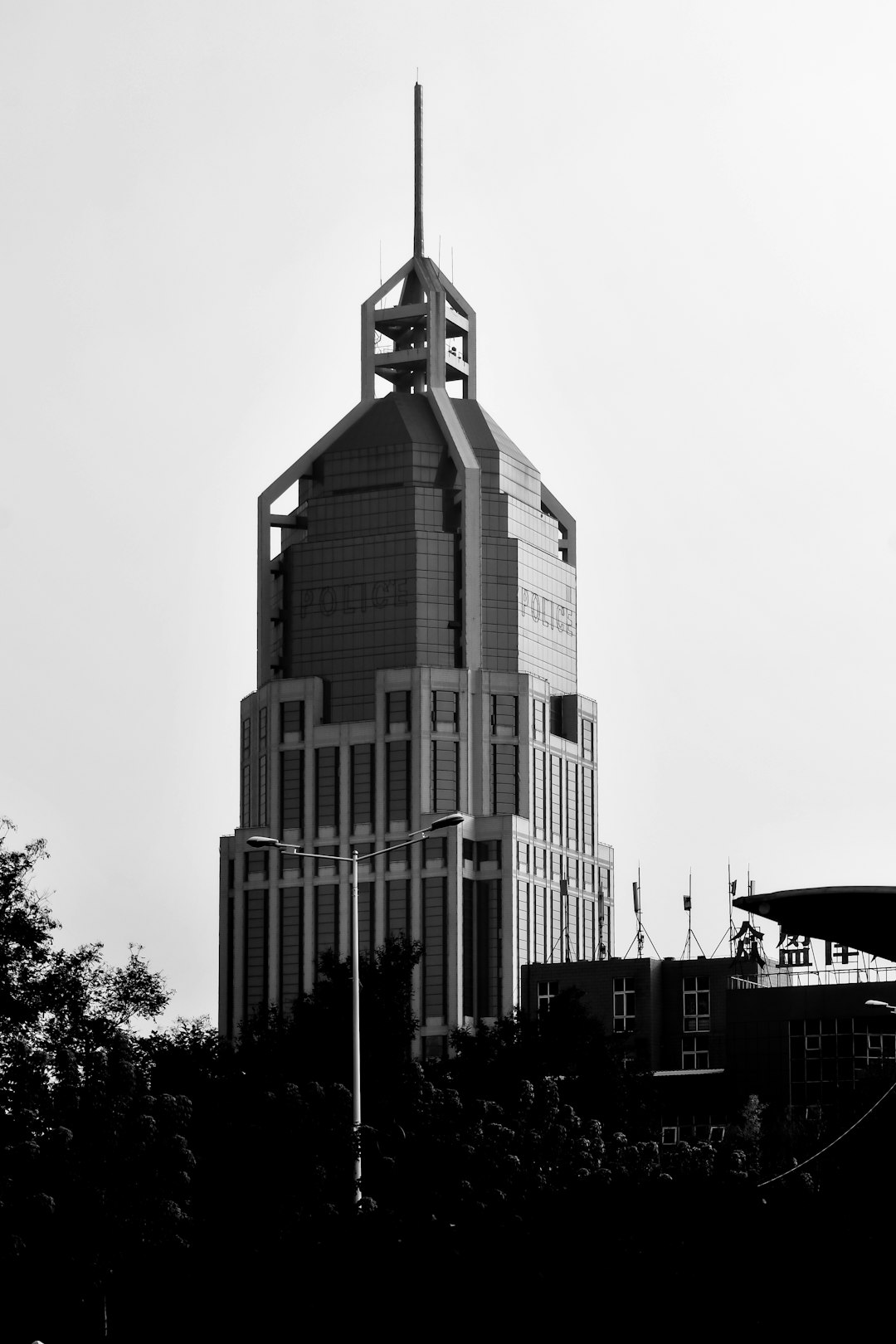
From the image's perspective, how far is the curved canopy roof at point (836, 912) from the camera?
1030 inches

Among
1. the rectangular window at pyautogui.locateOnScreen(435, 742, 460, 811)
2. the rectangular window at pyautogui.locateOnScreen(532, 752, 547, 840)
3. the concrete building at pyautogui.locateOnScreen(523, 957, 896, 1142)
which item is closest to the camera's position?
the concrete building at pyautogui.locateOnScreen(523, 957, 896, 1142)

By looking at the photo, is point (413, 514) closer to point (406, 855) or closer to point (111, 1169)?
point (406, 855)

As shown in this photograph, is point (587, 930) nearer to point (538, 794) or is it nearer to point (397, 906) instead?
point (538, 794)

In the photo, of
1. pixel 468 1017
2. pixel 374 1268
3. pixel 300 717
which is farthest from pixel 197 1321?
pixel 300 717

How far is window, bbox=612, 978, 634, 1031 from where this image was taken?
155 metres

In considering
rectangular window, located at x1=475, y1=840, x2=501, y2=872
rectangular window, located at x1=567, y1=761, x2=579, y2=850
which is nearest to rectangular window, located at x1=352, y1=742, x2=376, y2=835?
rectangular window, located at x1=475, y1=840, x2=501, y2=872

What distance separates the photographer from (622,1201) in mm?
44406

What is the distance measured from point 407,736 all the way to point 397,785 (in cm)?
386

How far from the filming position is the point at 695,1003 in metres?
156

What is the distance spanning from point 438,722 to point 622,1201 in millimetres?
146999

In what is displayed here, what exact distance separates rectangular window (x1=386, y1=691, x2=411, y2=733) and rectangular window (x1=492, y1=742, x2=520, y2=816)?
283 inches

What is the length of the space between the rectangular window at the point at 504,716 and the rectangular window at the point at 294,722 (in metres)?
15.2

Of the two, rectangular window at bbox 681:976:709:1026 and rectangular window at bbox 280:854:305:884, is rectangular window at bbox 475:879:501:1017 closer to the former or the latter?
rectangular window at bbox 280:854:305:884

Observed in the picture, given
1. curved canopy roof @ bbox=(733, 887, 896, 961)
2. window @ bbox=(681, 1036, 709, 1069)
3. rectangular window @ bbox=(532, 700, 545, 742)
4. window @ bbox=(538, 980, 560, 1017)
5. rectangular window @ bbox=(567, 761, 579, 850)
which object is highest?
rectangular window @ bbox=(532, 700, 545, 742)
